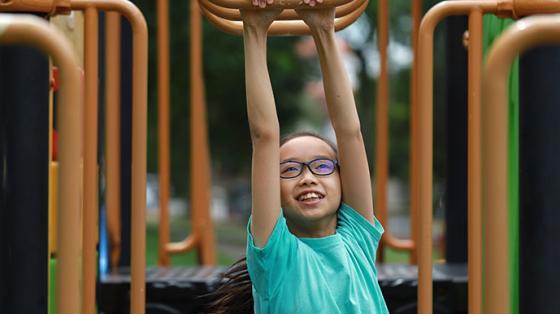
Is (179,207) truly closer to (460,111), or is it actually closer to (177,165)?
(177,165)

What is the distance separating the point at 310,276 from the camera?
6.93 feet

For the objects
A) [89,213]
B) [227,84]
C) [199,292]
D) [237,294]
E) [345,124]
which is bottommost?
[199,292]

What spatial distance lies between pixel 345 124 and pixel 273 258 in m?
0.36

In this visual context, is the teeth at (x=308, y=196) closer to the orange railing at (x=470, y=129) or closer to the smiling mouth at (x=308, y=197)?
the smiling mouth at (x=308, y=197)

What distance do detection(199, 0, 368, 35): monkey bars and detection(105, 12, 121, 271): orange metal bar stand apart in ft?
5.97

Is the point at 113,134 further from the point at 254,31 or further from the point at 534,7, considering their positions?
the point at 534,7

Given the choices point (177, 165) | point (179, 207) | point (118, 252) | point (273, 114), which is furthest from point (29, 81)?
point (179, 207)

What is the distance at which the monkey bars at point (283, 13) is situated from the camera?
6.88 feet

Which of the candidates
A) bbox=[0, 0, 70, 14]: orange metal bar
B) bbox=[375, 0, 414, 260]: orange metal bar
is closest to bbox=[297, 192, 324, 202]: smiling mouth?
bbox=[0, 0, 70, 14]: orange metal bar

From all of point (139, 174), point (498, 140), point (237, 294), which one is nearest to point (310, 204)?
point (139, 174)

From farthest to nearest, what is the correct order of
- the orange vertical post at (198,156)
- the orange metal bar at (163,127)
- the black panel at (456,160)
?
the orange vertical post at (198,156) < the orange metal bar at (163,127) < the black panel at (456,160)

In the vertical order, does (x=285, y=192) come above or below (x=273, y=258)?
above

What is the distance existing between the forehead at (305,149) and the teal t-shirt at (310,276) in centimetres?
18

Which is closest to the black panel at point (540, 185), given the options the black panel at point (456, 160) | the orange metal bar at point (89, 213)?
the orange metal bar at point (89, 213)
